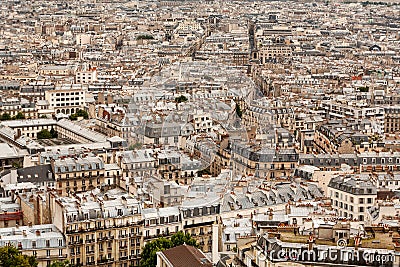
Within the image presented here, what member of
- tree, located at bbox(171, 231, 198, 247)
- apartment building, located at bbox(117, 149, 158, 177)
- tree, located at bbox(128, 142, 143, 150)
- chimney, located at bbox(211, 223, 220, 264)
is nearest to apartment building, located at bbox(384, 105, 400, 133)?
tree, located at bbox(128, 142, 143, 150)

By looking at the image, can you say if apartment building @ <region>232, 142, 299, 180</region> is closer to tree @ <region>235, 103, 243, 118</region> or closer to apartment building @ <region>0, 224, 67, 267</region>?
apartment building @ <region>0, 224, 67, 267</region>

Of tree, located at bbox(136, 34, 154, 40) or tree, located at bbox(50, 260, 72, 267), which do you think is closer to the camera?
tree, located at bbox(50, 260, 72, 267)

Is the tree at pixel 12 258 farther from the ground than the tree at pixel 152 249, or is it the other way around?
the tree at pixel 12 258

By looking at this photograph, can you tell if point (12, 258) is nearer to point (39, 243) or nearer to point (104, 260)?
point (39, 243)

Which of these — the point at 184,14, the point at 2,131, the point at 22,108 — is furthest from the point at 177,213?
the point at 184,14
